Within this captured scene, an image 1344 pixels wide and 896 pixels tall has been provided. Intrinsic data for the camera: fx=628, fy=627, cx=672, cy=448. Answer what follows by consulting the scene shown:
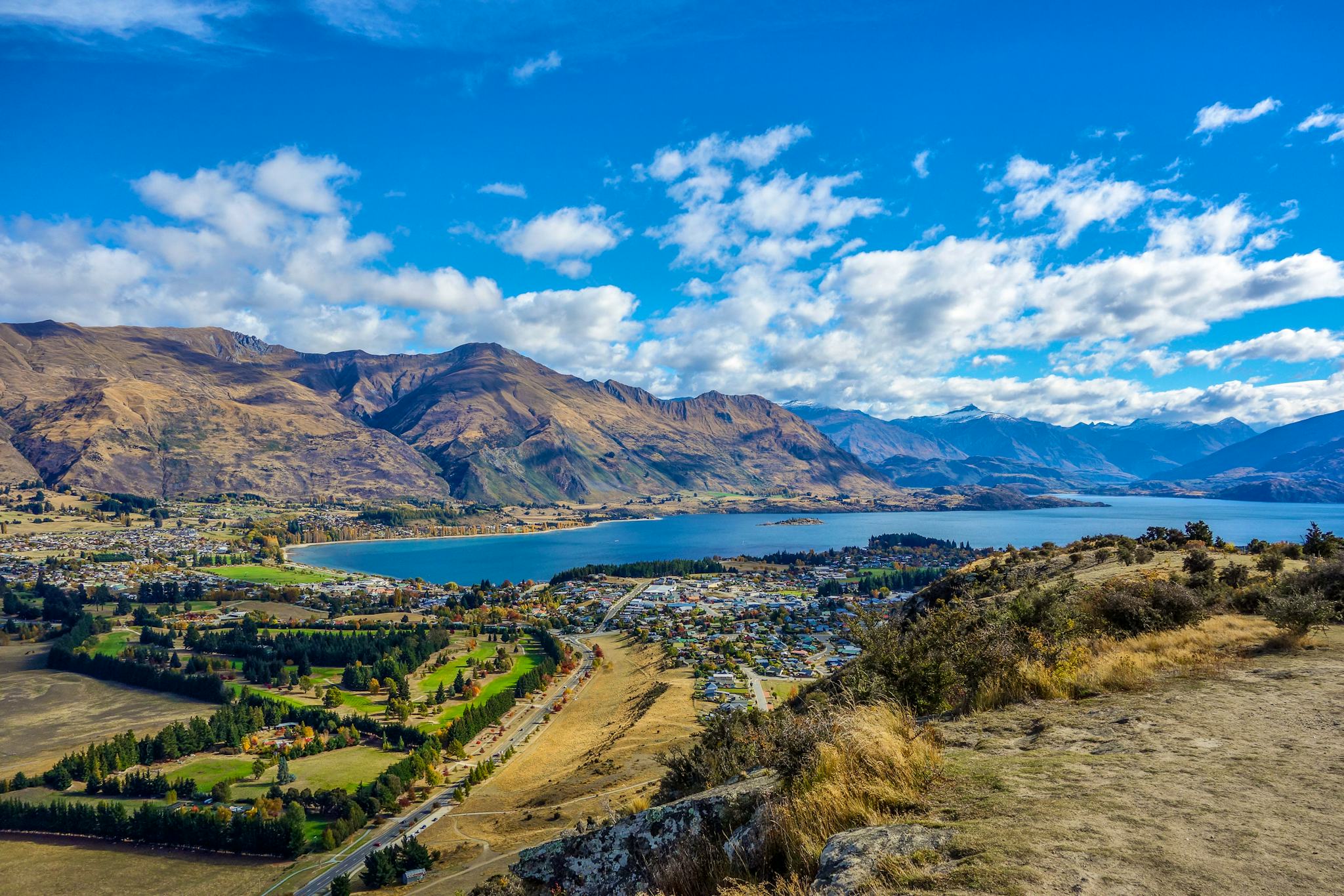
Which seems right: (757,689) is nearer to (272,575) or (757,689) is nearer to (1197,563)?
(1197,563)

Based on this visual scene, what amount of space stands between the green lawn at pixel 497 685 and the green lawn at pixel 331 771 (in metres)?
5.05

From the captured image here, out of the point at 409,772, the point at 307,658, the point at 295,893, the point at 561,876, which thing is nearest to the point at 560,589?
the point at 307,658

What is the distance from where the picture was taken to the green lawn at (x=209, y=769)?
47.4 metres

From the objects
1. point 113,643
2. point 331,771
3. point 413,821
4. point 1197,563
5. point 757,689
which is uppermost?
point 1197,563

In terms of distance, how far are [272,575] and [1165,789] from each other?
169 metres

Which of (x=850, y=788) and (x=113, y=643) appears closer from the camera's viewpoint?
(x=850, y=788)

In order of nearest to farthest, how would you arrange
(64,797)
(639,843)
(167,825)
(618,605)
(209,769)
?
(639,843) → (167,825) → (64,797) → (209,769) → (618,605)

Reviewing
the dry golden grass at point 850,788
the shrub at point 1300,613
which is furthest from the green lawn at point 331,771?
the shrub at point 1300,613

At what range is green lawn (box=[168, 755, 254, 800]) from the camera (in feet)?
156

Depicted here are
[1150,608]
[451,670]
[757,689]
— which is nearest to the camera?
[1150,608]

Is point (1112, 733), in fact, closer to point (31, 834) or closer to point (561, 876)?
point (561, 876)

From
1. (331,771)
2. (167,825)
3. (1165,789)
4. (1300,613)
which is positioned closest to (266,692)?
(331,771)

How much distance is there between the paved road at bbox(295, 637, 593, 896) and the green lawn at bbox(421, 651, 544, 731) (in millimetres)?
6618

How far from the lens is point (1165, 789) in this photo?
5.71m
